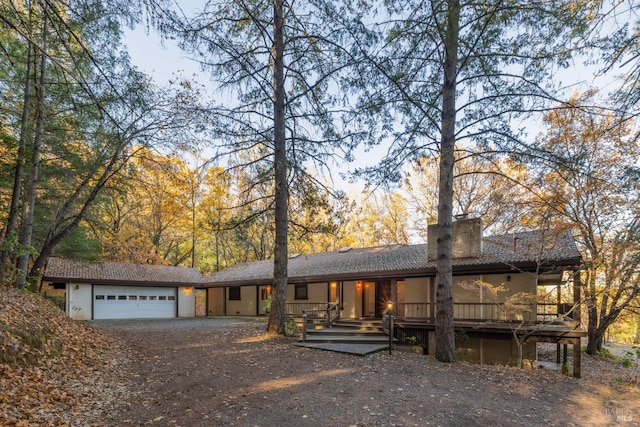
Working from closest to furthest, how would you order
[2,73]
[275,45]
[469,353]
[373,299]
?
[2,73] → [275,45] → [469,353] → [373,299]

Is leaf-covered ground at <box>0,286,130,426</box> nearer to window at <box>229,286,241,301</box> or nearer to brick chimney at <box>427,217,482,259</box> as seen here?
brick chimney at <box>427,217,482,259</box>

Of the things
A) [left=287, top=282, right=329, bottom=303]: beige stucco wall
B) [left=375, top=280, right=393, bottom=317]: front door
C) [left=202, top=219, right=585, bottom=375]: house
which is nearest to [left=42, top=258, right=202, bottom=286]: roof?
[left=202, top=219, right=585, bottom=375]: house

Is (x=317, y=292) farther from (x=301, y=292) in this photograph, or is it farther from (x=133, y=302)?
(x=133, y=302)

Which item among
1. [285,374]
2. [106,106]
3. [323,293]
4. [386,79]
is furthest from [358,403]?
[323,293]

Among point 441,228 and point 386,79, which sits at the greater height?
point 386,79

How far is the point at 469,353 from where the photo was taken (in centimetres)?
1222

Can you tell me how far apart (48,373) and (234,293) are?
667 inches

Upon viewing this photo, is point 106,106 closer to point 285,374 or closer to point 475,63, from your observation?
point 285,374

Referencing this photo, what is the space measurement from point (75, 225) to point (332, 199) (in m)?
8.84

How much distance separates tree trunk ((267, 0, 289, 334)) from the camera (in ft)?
33.5

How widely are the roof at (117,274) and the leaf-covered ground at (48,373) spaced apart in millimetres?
9509

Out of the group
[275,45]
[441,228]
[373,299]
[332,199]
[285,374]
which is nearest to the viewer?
[285,374]

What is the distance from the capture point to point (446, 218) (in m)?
8.33

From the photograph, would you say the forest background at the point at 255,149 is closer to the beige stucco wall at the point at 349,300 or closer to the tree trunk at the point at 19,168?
the tree trunk at the point at 19,168
